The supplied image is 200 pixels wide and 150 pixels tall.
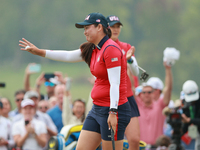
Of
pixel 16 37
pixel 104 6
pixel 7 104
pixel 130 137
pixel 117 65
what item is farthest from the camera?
pixel 16 37

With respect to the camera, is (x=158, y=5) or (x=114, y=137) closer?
(x=114, y=137)

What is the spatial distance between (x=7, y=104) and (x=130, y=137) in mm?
3774

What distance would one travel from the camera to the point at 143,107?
22.8 ft

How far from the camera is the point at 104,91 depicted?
4.01 meters

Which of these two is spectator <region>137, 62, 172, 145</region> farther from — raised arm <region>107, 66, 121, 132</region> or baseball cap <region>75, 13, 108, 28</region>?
raised arm <region>107, 66, 121, 132</region>

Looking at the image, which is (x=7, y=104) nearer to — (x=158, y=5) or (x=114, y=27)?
(x=114, y=27)

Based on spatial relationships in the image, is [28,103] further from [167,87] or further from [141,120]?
[167,87]

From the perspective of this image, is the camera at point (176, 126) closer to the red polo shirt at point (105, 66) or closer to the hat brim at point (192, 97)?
the hat brim at point (192, 97)

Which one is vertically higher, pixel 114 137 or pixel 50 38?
pixel 50 38

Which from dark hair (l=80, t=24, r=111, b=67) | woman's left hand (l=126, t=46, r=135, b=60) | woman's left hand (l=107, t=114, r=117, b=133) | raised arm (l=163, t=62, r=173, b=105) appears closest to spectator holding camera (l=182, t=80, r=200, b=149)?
raised arm (l=163, t=62, r=173, b=105)

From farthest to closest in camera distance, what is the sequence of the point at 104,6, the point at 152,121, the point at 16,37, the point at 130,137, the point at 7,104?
the point at 16,37, the point at 104,6, the point at 7,104, the point at 152,121, the point at 130,137

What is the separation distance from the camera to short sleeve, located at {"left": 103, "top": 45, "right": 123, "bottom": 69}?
385cm

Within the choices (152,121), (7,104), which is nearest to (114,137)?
(152,121)

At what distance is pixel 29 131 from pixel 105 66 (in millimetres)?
3121
